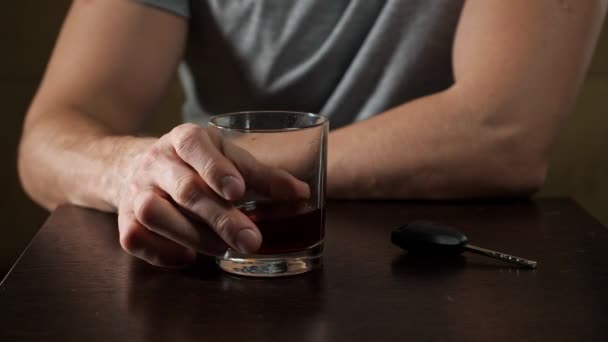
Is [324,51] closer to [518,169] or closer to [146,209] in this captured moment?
[518,169]

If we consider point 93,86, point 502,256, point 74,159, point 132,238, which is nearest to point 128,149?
point 74,159

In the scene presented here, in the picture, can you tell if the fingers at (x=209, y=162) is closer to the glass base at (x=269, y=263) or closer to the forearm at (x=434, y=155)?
the glass base at (x=269, y=263)

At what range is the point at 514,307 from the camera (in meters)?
0.63

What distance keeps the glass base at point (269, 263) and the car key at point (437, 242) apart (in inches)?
4.0

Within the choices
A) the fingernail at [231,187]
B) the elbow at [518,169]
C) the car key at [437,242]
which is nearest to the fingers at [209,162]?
the fingernail at [231,187]

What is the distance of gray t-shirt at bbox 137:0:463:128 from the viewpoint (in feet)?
4.31

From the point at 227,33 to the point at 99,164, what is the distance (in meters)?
0.48

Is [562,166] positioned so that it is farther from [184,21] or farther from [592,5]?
[184,21]

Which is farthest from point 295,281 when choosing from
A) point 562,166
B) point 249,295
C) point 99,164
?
point 562,166

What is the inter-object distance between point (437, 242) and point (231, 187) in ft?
0.68

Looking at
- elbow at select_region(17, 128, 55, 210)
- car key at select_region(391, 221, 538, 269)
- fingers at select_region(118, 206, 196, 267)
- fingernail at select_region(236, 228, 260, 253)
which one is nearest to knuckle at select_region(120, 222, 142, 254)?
fingers at select_region(118, 206, 196, 267)

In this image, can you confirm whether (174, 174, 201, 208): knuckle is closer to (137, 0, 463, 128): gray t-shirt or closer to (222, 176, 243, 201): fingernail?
(222, 176, 243, 201): fingernail

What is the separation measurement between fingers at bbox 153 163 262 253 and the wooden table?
4 cm

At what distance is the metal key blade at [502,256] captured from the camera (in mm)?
731
